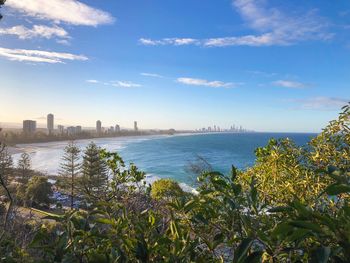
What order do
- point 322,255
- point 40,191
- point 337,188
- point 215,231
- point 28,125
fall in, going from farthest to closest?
point 28,125
point 40,191
point 215,231
point 337,188
point 322,255

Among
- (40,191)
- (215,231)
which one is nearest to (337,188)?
(215,231)

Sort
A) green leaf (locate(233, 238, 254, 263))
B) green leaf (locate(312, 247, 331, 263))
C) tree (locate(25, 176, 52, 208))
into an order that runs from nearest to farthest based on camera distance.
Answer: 1. green leaf (locate(312, 247, 331, 263))
2. green leaf (locate(233, 238, 254, 263))
3. tree (locate(25, 176, 52, 208))

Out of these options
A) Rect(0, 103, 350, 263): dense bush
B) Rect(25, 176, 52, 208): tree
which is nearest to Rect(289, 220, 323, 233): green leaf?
Rect(0, 103, 350, 263): dense bush

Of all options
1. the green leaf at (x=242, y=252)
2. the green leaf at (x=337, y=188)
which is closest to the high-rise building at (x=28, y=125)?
the green leaf at (x=242, y=252)

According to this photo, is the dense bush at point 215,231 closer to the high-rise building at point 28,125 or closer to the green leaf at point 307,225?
the green leaf at point 307,225

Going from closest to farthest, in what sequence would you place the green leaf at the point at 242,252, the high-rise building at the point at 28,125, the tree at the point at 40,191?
the green leaf at the point at 242,252, the tree at the point at 40,191, the high-rise building at the point at 28,125

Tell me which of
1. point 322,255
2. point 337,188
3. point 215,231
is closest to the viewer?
point 322,255

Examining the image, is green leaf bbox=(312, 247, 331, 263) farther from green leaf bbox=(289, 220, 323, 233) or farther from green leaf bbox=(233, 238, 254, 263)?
green leaf bbox=(233, 238, 254, 263)

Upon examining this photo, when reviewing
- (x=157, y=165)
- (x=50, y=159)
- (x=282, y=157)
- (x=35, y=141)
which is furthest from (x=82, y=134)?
(x=282, y=157)

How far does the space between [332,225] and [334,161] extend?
2.77m

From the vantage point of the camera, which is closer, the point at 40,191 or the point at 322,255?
the point at 322,255

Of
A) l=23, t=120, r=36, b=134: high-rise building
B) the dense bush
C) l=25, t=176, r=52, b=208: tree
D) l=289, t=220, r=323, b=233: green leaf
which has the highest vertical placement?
l=23, t=120, r=36, b=134: high-rise building

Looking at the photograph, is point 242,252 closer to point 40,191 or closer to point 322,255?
point 322,255

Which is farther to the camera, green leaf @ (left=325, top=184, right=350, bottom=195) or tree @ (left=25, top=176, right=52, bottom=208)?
tree @ (left=25, top=176, right=52, bottom=208)
